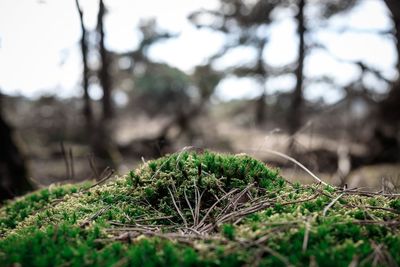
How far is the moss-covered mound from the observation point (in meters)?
1.98

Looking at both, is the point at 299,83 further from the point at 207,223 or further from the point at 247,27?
the point at 207,223

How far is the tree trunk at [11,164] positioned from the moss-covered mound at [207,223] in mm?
4121

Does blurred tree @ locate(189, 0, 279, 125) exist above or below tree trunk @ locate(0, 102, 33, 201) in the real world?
above

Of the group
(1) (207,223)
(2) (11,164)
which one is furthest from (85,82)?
(1) (207,223)

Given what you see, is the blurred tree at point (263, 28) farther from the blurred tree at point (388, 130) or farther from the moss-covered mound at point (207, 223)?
the moss-covered mound at point (207, 223)

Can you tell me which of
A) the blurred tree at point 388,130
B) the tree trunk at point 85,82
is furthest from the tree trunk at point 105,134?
the blurred tree at point 388,130

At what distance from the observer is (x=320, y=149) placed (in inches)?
509

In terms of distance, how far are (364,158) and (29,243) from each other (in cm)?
1145

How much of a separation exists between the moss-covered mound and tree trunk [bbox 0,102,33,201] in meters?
4.12

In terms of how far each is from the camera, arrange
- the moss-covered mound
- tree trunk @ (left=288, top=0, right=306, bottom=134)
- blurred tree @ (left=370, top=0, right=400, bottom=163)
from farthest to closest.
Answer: tree trunk @ (left=288, top=0, right=306, bottom=134), blurred tree @ (left=370, top=0, right=400, bottom=163), the moss-covered mound

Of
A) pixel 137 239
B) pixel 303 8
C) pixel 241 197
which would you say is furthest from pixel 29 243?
pixel 303 8

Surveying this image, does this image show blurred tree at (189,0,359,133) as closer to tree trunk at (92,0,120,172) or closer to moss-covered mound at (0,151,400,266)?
tree trunk at (92,0,120,172)

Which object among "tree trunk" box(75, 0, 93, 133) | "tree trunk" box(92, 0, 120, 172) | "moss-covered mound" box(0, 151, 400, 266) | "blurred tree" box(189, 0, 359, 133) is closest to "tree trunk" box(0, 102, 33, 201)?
"tree trunk" box(75, 0, 93, 133)

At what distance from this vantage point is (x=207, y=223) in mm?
2617
